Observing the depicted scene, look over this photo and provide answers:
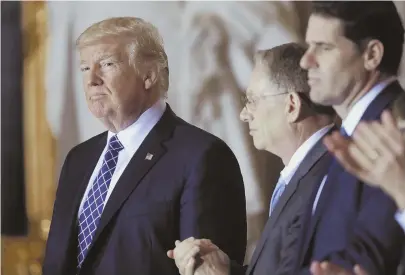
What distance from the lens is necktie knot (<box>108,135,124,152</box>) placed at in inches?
79.3

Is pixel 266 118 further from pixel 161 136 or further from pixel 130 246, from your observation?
pixel 130 246

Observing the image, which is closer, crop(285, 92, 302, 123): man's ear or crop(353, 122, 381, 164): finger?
crop(353, 122, 381, 164): finger

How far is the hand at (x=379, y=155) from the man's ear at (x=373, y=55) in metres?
0.22

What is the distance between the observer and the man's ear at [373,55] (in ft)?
5.46

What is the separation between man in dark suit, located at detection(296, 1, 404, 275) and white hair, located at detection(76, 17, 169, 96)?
44 cm

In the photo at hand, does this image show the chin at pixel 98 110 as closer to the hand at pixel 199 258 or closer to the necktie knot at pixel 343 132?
the hand at pixel 199 258

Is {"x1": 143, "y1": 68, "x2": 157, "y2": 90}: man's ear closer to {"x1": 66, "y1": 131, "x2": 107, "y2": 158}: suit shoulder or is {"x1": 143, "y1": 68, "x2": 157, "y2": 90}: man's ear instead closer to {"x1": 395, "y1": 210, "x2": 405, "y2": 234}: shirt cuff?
{"x1": 66, "y1": 131, "x2": 107, "y2": 158}: suit shoulder

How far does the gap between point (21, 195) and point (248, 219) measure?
721mm

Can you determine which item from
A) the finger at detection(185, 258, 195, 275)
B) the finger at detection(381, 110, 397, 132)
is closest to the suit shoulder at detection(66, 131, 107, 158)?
the finger at detection(185, 258, 195, 275)

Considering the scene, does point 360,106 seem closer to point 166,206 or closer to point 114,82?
point 166,206

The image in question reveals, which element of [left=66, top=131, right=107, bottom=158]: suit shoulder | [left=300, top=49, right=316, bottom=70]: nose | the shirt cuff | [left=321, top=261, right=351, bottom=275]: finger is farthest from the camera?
[left=66, top=131, right=107, bottom=158]: suit shoulder

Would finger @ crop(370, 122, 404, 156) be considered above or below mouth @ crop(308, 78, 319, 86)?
below

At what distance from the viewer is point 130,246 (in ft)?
6.22

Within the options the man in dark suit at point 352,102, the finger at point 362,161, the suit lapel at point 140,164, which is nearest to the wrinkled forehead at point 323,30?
the man in dark suit at point 352,102
